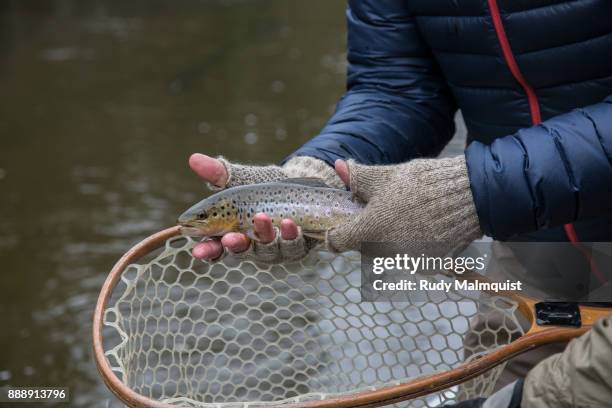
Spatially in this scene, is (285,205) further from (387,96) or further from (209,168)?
(387,96)

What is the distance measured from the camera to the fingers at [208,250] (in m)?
1.93

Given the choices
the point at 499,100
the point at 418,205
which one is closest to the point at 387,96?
the point at 499,100

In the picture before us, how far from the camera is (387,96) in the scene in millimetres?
2285

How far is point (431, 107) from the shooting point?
2312 millimetres

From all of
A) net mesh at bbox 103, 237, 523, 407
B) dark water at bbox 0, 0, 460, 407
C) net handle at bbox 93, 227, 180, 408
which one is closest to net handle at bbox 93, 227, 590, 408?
net handle at bbox 93, 227, 180, 408

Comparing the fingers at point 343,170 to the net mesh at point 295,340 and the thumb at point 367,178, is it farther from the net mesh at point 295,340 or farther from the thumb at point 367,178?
the net mesh at point 295,340

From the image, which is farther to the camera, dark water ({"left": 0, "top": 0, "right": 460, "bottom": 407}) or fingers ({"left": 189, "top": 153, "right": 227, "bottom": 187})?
dark water ({"left": 0, "top": 0, "right": 460, "bottom": 407})

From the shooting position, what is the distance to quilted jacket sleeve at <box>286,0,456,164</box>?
217 cm

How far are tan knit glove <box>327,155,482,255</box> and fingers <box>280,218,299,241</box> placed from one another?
14 cm

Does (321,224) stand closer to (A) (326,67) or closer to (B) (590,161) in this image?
(B) (590,161)

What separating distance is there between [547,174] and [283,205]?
0.64 meters

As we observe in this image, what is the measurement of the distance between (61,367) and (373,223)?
264cm

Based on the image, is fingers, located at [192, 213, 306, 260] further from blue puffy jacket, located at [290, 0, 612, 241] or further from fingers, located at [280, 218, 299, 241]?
blue puffy jacket, located at [290, 0, 612, 241]

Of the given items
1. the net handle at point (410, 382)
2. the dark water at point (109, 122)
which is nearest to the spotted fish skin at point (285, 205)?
the net handle at point (410, 382)
